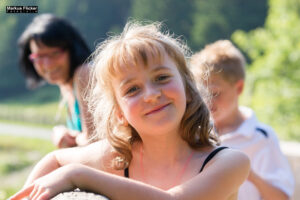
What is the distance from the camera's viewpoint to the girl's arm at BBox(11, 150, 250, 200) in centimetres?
153

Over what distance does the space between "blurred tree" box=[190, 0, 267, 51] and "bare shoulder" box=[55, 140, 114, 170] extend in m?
24.4

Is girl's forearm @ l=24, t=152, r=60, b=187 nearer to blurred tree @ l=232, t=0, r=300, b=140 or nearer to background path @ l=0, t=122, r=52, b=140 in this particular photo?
blurred tree @ l=232, t=0, r=300, b=140

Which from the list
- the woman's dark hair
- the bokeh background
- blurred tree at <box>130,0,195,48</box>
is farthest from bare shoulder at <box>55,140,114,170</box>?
blurred tree at <box>130,0,195,48</box>

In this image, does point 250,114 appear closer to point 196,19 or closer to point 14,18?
point 196,19

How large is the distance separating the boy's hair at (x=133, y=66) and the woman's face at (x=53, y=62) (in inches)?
53.8

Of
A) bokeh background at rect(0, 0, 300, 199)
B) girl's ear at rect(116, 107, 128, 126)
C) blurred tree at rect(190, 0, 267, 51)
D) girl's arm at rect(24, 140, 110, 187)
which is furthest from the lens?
blurred tree at rect(190, 0, 267, 51)

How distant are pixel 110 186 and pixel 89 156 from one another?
0.50 m

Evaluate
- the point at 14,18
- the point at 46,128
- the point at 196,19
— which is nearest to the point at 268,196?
the point at 46,128

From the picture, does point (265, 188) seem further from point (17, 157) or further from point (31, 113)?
point (31, 113)

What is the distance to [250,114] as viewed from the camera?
10.4ft

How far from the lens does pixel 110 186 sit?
5.08 feet

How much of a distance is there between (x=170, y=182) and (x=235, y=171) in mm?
308

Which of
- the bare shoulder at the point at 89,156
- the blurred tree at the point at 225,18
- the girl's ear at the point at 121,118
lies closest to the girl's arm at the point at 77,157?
the bare shoulder at the point at 89,156

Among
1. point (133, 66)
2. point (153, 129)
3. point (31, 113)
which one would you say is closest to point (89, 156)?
point (153, 129)
